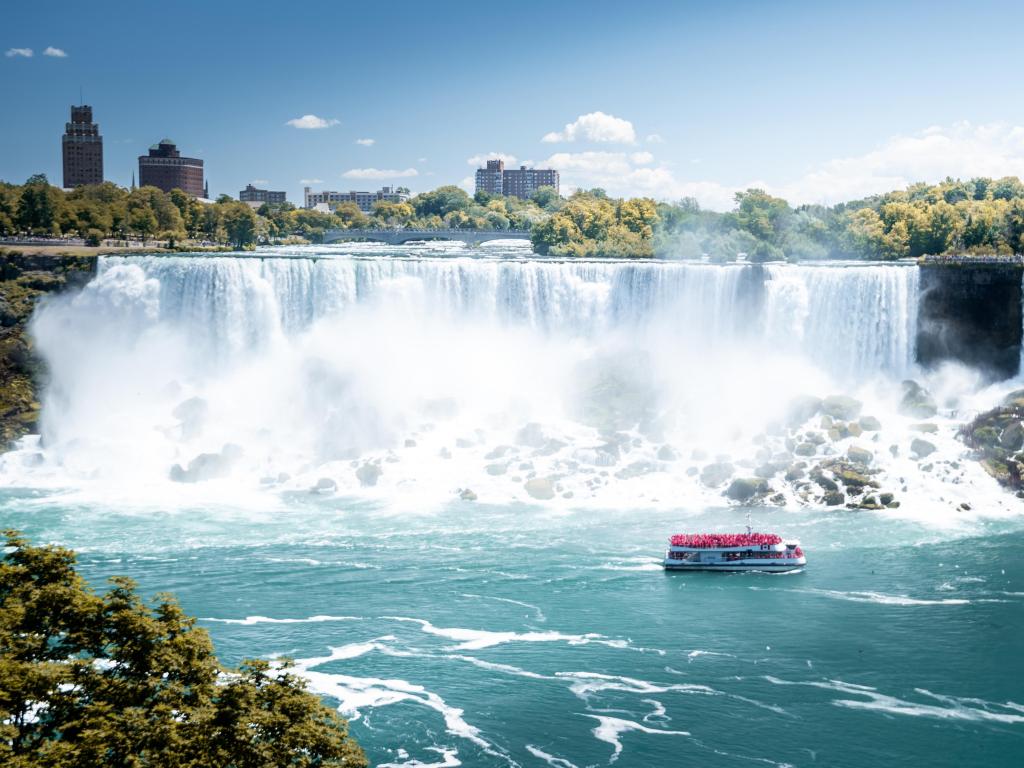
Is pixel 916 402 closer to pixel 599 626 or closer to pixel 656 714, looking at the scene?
pixel 599 626

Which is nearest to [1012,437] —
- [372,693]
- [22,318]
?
[372,693]

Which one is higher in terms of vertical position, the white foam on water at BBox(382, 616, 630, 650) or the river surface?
the river surface

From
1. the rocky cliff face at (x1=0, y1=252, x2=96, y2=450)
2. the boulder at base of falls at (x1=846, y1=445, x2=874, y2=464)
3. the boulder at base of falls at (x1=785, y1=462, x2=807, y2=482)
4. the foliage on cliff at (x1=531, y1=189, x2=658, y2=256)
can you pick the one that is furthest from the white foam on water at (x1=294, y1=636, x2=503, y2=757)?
the foliage on cliff at (x1=531, y1=189, x2=658, y2=256)

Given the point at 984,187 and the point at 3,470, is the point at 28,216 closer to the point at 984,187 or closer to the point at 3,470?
the point at 3,470

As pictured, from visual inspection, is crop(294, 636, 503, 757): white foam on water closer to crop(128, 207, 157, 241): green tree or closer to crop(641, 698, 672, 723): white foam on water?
crop(641, 698, 672, 723): white foam on water

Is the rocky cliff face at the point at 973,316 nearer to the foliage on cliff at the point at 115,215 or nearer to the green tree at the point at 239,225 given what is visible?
the foliage on cliff at the point at 115,215

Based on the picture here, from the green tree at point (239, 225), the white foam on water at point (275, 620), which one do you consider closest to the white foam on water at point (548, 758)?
the white foam on water at point (275, 620)
